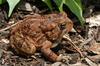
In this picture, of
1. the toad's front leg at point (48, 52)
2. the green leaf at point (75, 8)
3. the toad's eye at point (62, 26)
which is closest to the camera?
the toad's front leg at point (48, 52)

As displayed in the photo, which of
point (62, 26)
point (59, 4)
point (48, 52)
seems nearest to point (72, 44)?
point (62, 26)

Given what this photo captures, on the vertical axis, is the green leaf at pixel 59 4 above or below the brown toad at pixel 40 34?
above

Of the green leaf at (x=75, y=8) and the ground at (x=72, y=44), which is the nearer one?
the ground at (x=72, y=44)

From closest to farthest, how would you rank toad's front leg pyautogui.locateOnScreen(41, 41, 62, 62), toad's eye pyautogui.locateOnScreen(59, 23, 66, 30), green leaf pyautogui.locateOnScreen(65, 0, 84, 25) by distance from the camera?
1. toad's front leg pyautogui.locateOnScreen(41, 41, 62, 62)
2. toad's eye pyautogui.locateOnScreen(59, 23, 66, 30)
3. green leaf pyautogui.locateOnScreen(65, 0, 84, 25)

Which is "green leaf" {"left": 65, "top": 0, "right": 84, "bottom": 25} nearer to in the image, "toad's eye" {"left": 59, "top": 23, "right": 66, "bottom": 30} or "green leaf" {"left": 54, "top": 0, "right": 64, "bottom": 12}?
"green leaf" {"left": 54, "top": 0, "right": 64, "bottom": 12}

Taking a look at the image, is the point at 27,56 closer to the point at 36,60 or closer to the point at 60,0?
the point at 36,60

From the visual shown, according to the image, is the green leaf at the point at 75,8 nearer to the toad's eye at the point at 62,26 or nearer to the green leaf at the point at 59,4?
the green leaf at the point at 59,4

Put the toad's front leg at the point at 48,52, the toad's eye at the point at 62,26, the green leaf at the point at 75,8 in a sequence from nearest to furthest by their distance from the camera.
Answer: the toad's front leg at the point at 48,52, the toad's eye at the point at 62,26, the green leaf at the point at 75,8

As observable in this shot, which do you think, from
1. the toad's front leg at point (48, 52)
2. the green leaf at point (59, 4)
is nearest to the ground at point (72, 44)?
the toad's front leg at point (48, 52)

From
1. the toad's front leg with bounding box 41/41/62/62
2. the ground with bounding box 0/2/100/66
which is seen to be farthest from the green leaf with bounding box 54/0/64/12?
the toad's front leg with bounding box 41/41/62/62
